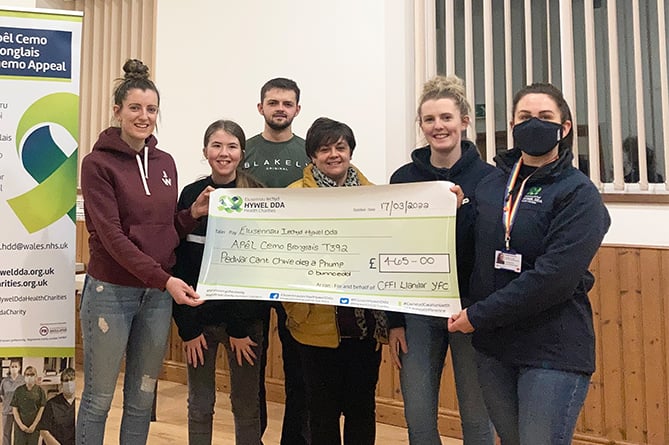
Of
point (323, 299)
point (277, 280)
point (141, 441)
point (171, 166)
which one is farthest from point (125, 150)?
point (141, 441)

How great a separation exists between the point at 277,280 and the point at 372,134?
1695mm

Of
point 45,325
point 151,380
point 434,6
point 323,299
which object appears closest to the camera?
point 323,299

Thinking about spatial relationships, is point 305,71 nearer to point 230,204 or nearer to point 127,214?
point 230,204

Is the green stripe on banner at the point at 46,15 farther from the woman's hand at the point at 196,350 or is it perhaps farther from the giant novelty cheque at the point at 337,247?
the woman's hand at the point at 196,350

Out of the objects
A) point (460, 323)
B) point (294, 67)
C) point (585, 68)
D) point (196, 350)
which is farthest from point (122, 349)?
point (585, 68)

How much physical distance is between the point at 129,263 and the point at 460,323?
1071mm

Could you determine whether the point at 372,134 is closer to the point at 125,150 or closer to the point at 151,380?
the point at 125,150

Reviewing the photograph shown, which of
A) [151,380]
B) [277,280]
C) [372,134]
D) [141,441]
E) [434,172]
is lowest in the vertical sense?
[141,441]

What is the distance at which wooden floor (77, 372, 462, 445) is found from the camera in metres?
3.13

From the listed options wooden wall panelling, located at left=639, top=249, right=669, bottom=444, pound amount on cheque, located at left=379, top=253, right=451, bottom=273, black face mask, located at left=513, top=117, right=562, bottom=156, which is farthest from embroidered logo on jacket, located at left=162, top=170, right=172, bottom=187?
wooden wall panelling, located at left=639, top=249, right=669, bottom=444

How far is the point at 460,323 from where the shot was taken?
1668 mm

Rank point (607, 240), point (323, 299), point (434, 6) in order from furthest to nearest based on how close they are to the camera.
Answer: point (434, 6), point (607, 240), point (323, 299)

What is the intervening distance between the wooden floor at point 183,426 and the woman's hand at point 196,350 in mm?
1155

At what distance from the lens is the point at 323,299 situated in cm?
192
